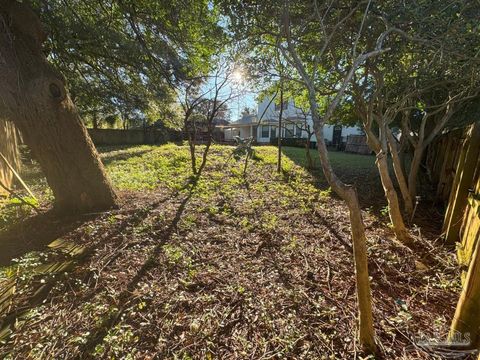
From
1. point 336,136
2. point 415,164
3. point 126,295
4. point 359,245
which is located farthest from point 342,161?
point 126,295

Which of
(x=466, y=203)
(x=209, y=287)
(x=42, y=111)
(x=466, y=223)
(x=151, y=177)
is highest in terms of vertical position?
(x=42, y=111)

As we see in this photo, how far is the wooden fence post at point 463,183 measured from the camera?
292 cm

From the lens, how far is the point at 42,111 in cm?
332

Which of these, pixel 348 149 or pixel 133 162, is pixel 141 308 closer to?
pixel 133 162

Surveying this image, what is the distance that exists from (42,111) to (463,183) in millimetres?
5861

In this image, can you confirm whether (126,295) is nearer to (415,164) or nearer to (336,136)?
(415,164)

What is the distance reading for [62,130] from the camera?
11.4 ft

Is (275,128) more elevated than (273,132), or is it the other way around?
(275,128)

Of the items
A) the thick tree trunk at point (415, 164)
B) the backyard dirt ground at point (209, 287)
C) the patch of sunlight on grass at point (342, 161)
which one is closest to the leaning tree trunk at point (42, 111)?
the backyard dirt ground at point (209, 287)

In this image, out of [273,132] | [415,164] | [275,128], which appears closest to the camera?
[415,164]

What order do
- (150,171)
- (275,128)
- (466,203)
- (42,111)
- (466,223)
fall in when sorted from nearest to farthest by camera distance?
(466,223) → (466,203) → (42,111) → (150,171) → (275,128)

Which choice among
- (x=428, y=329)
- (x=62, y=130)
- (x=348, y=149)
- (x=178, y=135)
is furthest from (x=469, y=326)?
(x=178, y=135)

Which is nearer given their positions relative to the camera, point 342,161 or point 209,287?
point 209,287

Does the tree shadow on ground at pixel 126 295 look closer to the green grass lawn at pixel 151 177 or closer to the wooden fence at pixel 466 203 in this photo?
the green grass lawn at pixel 151 177
